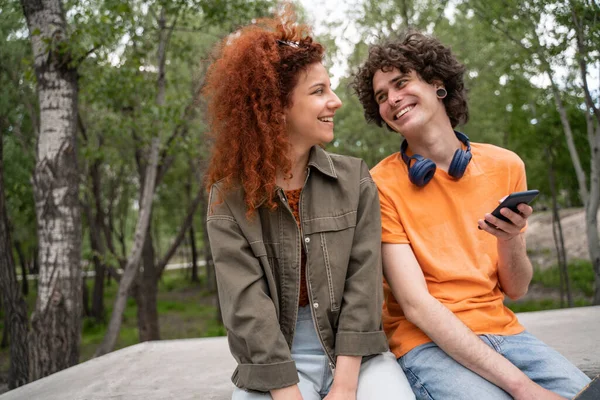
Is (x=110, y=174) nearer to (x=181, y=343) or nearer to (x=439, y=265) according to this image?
(x=181, y=343)

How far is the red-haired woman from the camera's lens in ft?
7.16

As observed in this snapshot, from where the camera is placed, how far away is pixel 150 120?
8.05 m

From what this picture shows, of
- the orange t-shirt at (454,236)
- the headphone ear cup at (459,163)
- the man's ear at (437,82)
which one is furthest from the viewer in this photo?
the man's ear at (437,82)

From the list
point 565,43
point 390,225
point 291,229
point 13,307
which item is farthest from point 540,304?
point 291,229

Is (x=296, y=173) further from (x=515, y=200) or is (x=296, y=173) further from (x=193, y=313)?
(x=193, y=313)

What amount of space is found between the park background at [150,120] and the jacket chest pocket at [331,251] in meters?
0.69

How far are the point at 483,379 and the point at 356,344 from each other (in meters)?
0.55

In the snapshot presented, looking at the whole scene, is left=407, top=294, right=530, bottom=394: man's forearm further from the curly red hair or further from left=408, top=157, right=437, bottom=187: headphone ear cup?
the curly red hair

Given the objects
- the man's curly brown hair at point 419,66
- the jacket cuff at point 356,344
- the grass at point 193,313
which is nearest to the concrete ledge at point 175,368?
the jacket cuff at point 356,344

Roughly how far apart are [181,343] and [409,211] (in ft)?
9.79

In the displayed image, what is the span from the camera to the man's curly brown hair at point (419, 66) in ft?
8.86

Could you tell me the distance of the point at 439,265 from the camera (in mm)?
2408

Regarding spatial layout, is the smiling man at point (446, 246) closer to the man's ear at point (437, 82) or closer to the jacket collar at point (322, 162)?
the man's ear at point (437, 82)

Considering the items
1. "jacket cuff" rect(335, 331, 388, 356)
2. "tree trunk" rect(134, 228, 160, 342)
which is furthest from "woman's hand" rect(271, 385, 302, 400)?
"tree trunk" rect(134, 228, 160, 342)
